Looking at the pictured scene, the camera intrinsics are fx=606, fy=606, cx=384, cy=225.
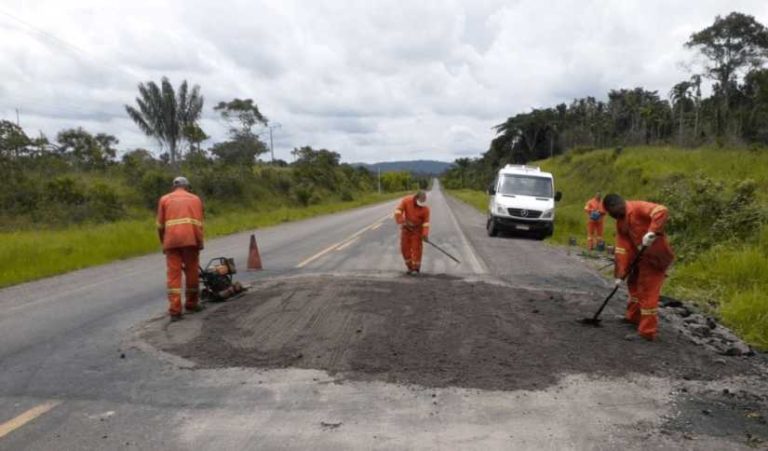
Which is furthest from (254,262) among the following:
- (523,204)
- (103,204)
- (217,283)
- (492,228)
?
(103,204)

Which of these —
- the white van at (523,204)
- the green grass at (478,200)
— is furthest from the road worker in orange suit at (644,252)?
the green grass at (478,200)

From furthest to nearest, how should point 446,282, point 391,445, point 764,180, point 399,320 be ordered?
1. point 764,180
2. point 446,282
3. point 399,320
4. point 391,445

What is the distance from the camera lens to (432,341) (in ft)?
20.2

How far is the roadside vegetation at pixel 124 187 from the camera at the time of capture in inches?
610

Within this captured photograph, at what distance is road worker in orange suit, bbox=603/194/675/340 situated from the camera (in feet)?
21.3

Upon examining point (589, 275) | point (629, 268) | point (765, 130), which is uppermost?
point (765, 130)

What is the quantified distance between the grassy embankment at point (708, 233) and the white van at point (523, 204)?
2.92 ft

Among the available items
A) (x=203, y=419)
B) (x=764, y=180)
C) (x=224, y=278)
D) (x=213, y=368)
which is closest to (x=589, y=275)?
(x=224, y=278)

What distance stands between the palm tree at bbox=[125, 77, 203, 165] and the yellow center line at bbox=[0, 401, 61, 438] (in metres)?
34.6

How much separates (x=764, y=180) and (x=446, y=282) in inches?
523

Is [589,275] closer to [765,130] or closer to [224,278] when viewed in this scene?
[224,278]

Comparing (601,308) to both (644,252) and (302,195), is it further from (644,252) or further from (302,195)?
(302,195)

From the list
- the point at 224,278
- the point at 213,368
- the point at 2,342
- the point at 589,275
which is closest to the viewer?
the point at 213,368

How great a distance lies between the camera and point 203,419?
13.9 feet
